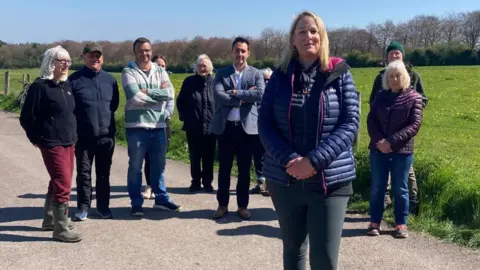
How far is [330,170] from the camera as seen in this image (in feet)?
10.7

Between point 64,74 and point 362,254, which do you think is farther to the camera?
point 64,74

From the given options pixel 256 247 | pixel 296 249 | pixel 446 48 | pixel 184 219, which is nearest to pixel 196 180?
pixel 184 219

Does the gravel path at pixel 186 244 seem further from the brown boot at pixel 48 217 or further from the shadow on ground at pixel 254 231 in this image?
the brown boot at pixel 48 217

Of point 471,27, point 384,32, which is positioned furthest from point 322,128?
point 471,27

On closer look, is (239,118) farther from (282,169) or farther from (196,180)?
(282,169)

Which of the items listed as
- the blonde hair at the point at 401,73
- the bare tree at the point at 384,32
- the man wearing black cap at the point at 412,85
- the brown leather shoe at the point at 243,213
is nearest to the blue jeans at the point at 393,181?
the man wearing black cap at the point at 412,85

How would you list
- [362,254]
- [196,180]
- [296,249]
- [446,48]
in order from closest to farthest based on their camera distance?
[296,249]
[362,254]
[196,180]
[446,48]

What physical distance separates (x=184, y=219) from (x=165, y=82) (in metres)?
1.71

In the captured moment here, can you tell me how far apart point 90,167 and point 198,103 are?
217 centimetres

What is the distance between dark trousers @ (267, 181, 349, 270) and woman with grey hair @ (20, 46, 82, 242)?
278 cm

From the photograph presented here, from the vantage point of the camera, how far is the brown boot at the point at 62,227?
5398 mm

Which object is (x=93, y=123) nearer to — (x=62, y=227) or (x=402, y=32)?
(x=62, y=227)

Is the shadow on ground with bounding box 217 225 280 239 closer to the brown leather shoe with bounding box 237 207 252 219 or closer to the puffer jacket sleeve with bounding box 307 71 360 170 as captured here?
the brown leather shoe with bounding box 237 207 252 219

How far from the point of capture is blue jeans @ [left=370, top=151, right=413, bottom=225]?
18.2 ft
